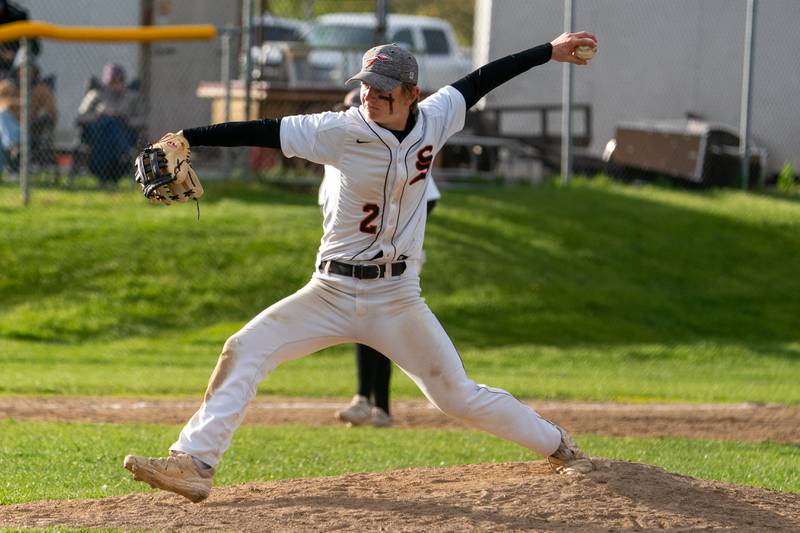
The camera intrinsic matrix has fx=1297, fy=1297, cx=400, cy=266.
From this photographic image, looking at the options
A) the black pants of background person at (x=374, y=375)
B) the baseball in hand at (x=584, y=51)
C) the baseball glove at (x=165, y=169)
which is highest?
the baseball in hand at (x=584, y=51)

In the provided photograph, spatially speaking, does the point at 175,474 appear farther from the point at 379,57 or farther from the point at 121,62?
the point at 121,62

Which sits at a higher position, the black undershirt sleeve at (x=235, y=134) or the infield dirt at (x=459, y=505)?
the black undershirt sleeve at (x=235, y=134)

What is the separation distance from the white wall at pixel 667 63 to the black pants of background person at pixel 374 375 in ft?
35.7

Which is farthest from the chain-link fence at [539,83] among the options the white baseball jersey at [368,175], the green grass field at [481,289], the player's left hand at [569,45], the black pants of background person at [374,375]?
the white baseball jersey at [368,175]

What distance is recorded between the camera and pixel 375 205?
5602 millimetres

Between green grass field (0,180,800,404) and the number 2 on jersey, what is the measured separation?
18.8 feet

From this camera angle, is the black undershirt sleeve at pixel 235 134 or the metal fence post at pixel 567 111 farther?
the metal fence post at pixel 567 111

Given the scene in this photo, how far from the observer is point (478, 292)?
14.8 metres

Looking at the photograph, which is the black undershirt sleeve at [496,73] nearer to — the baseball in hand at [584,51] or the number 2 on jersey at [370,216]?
the baseball in hand at [584,51]

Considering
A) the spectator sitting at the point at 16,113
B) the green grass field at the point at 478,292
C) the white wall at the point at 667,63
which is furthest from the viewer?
the white wall at the point at 667,63

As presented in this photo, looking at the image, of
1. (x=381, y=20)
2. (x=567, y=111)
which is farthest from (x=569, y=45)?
(x=567, y=111)

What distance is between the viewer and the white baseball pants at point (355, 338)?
218 inches

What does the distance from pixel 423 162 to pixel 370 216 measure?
1.09 ft

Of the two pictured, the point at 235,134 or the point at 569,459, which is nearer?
the point at 235,134
